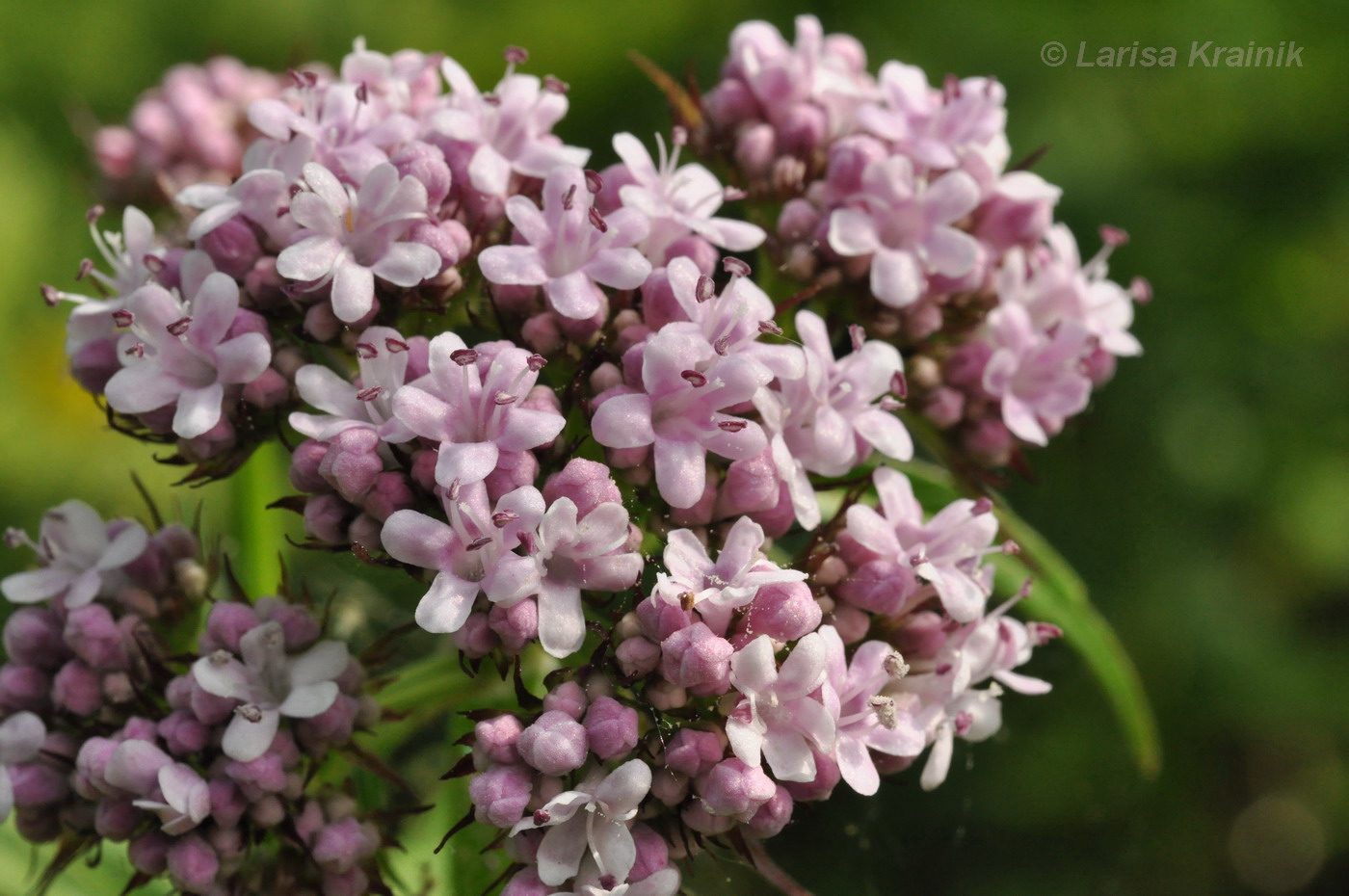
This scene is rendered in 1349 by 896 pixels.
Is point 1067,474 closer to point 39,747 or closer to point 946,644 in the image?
point 946,644

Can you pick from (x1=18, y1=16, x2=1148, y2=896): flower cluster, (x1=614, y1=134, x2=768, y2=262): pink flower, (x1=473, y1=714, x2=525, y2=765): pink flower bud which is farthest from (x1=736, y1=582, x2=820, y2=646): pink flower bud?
(x1=614, y1=134, x2=768, y2=262): pink flower

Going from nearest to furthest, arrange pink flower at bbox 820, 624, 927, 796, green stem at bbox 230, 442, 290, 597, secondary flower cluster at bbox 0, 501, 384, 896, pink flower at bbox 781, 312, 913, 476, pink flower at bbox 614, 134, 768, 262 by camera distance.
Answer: pink flower at bbox 820, 624, 927, 796
secondary flower cluster at bbox 0, 501, 384, 896
pink flower at bbox 781, 312, 913, 476
pink flower at bbox 614, 134, 768, 262
green stem at bbox 230, 442, 290, 597

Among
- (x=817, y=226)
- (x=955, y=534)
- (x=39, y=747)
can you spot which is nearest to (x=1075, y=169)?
(x=817, y=226)

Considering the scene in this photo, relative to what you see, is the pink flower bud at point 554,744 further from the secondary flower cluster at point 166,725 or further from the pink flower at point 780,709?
the secondary flower cluster at point 166,725

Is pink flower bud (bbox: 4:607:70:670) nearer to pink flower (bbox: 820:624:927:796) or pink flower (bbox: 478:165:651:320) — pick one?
pink flower (bbox: 478:165:651:320)

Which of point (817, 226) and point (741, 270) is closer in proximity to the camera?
point (741, 270)

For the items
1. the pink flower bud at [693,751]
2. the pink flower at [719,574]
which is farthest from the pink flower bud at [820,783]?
the pink flower at [719,574]
